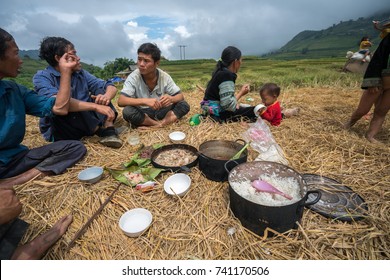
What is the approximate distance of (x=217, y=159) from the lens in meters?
2.28

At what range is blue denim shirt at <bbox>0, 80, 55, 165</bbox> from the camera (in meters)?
2.27

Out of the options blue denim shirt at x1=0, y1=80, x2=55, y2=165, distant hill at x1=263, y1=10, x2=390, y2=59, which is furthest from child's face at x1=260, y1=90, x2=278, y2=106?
distant hill at x1=263, y1=10, x2=390, y2=59

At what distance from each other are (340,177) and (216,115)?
230 cm

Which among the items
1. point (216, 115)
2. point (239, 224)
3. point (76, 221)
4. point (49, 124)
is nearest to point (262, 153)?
point (239, 224)

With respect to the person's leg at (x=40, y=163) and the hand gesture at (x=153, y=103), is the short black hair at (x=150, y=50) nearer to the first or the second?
the hand gesture at (x=153, y=103)

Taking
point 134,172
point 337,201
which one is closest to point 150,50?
point 134,172

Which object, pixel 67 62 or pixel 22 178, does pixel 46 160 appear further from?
pixel 67 62

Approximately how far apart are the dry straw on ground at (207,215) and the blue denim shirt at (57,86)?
639 mm

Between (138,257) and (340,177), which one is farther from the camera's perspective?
(340,177)

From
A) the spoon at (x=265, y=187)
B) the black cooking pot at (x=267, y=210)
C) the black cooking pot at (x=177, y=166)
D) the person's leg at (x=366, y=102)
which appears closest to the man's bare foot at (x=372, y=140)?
the person's leg at (x=366, y=102)

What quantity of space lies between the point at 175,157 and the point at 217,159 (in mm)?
793

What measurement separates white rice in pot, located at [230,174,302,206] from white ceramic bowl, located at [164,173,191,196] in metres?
0.60
